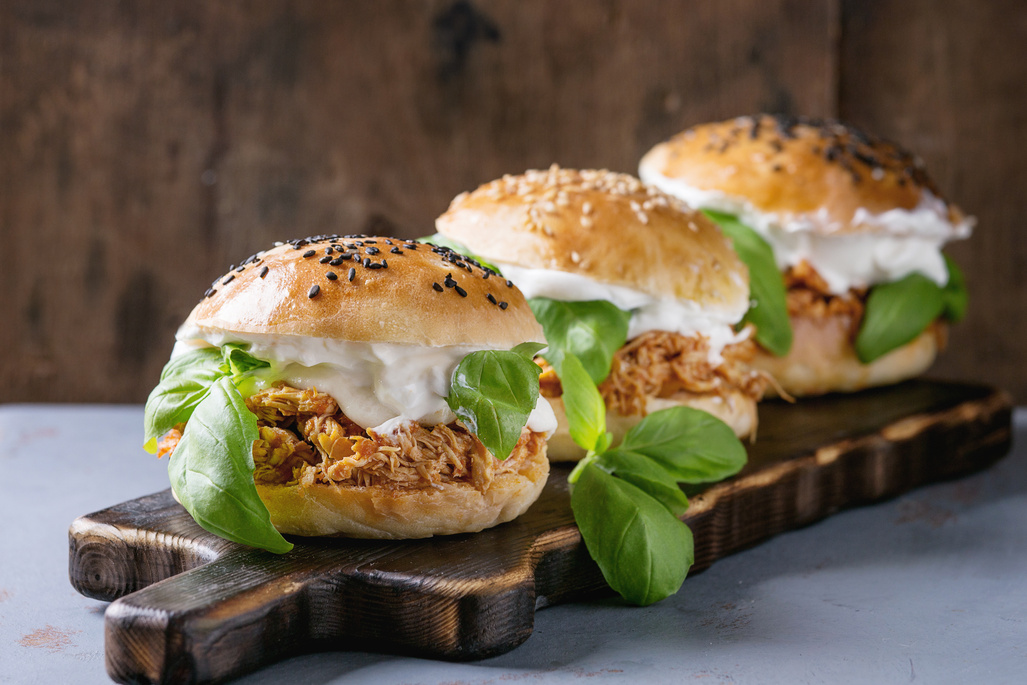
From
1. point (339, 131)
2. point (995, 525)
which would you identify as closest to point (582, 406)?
point (995, 525)

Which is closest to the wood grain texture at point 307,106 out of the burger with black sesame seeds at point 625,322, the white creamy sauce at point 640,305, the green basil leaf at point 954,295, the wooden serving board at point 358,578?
the green basil leaf at point 954,295

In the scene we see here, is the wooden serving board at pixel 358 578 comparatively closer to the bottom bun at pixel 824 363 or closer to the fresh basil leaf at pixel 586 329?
the fresh basil leaf at pixel 586 329

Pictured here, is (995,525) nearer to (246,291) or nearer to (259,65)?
(246,291)

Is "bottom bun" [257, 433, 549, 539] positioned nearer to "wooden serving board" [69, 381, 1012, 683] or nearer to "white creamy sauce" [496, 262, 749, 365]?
"wooden serving board" [69, 381, 1012, 683]

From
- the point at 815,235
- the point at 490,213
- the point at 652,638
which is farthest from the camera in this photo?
the point at 815,235

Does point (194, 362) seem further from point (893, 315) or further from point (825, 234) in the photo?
point (893, 315)

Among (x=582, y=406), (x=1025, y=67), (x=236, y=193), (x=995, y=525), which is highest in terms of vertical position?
(x=1025, y=67)

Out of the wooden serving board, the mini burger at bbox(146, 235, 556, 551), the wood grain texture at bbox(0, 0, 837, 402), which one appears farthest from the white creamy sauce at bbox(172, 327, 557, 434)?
the wood grain texture at bbox(0, 0, 837, 402)

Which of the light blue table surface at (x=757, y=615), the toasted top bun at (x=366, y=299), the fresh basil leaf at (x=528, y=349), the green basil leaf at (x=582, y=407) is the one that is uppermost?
the toasted top bun at (x=366, y=299)
